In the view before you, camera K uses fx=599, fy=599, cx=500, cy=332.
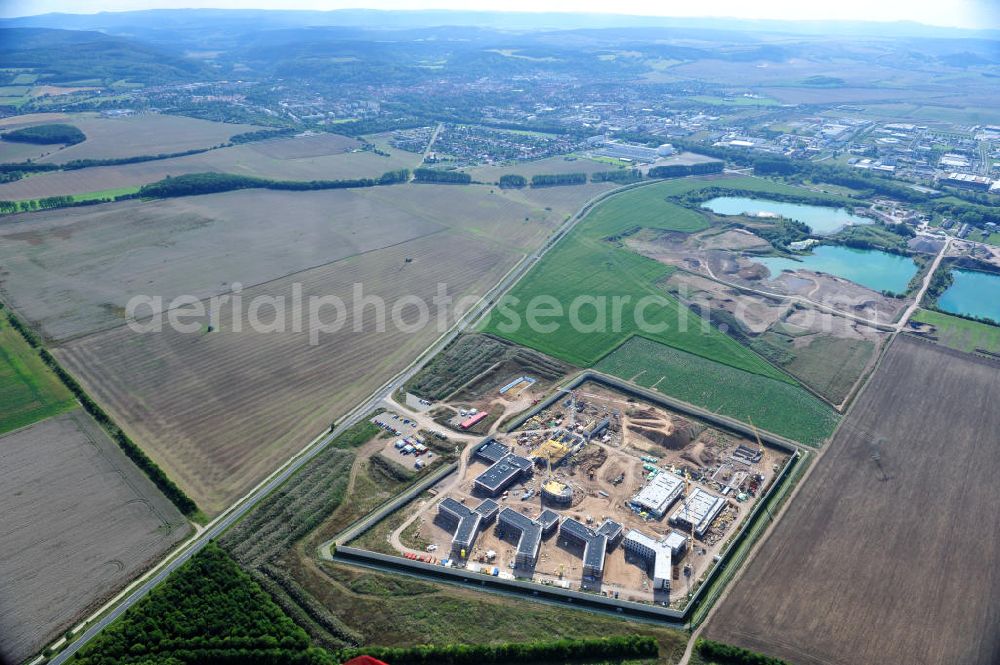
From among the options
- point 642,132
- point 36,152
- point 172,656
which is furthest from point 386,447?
point 642,132

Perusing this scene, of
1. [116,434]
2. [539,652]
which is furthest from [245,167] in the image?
[539,652]

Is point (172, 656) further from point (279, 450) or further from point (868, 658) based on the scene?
point (868, 658)

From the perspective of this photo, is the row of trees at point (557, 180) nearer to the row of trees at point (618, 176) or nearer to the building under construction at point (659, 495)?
the row of trees at point (618, 176)

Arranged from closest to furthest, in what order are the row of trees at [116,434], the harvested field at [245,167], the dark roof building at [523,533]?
the dark roof building at [523,533], the row of trees at [116,434], the harvested field at [245,167]

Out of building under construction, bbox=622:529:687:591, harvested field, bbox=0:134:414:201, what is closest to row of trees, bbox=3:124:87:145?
harvested field, bbox=0:134:414:201

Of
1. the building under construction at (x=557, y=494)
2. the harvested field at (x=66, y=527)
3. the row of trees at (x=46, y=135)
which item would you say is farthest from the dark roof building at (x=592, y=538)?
the row of trees at (x=46, y=135)

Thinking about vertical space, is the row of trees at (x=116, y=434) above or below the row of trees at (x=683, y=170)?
below
